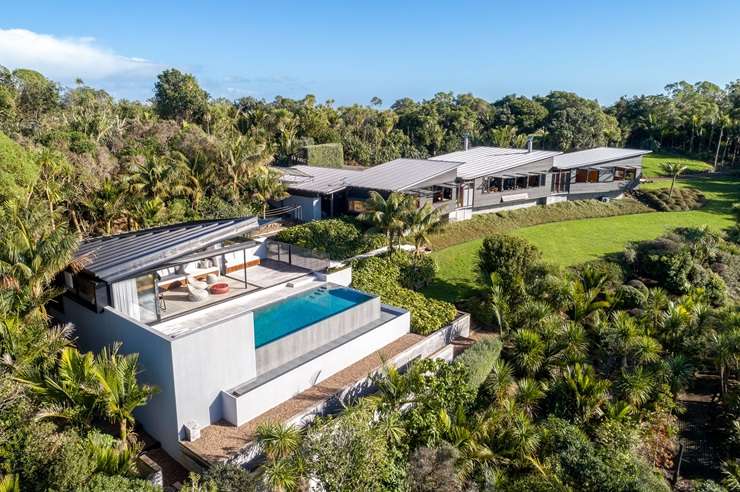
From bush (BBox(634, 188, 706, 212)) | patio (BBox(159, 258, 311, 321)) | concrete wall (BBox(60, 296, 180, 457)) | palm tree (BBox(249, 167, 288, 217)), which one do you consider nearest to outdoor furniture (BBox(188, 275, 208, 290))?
patio (BBox(159, 258, 311, 321))

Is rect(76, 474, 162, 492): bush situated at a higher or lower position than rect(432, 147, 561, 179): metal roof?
lower

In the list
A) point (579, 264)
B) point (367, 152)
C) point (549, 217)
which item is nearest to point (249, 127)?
point (367, 152)

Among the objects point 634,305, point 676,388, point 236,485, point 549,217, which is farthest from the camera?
point 549,217

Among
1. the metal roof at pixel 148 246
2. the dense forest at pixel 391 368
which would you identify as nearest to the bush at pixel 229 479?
the dense forest at pixel 391 368

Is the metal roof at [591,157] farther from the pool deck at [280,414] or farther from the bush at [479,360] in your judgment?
the pool deck at [280,414]

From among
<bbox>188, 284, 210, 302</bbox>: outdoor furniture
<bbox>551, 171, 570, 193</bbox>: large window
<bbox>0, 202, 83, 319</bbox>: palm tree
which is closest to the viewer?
<bbox>0, 202, 83, 319</bbox>: palm tree

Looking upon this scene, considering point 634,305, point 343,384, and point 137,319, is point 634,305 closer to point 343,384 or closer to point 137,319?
point 343,384

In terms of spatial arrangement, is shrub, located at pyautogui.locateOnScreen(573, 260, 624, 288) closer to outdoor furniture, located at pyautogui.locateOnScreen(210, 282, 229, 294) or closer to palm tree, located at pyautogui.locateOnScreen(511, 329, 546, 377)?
palm tree, located at pyautogui.locateOnScreen(511, 329, 546, 377)

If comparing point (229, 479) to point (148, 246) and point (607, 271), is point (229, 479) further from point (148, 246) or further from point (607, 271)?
point (607, 271)
